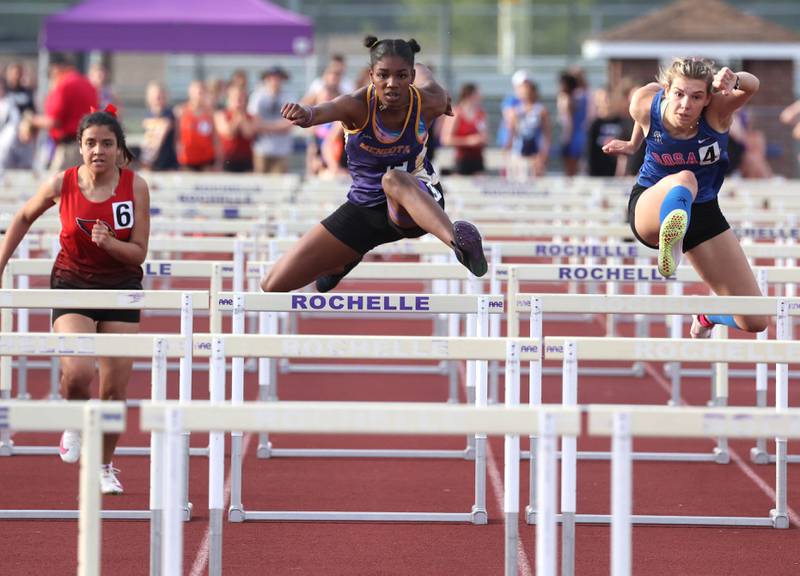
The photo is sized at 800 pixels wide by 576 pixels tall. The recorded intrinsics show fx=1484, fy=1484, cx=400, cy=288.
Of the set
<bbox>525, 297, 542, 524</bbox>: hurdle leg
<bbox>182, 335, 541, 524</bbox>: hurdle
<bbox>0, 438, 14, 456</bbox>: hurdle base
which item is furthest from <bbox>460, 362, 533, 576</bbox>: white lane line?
<bbox>0, 438, 14, 456</bbox>: hurdle base

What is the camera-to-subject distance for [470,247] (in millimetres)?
6648

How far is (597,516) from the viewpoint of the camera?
6602 millimetres

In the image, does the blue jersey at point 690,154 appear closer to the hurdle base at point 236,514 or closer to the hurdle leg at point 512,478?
the hurdle leg at point 512,478

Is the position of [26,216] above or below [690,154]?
below

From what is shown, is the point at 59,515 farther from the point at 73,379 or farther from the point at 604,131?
the point at 604,131

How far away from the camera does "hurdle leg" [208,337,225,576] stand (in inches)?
201

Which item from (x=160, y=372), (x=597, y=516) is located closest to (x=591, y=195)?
(x=597, y=516)

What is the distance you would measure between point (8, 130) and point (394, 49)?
44.2 feet

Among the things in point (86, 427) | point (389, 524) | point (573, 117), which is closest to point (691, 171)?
point (389, 524)

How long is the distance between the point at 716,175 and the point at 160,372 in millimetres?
3370

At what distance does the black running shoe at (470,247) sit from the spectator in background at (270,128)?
11061mm

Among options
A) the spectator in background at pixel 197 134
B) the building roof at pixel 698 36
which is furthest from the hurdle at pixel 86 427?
the building roof at pixel 698 36

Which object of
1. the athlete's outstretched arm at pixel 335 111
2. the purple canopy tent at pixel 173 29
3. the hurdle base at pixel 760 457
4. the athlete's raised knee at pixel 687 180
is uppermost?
the purple canopy tent at pixel 173 29

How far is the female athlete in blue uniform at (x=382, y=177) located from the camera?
6883 mm
